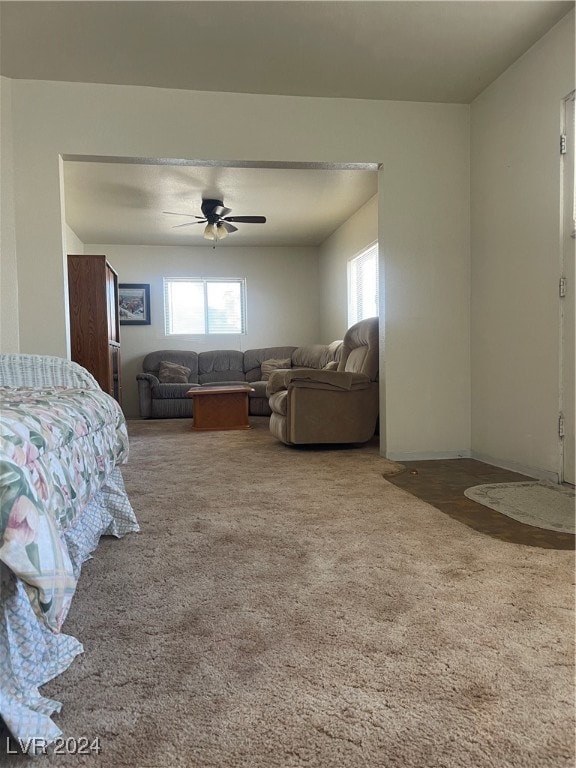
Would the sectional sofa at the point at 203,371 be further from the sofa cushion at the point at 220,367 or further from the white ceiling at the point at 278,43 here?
the white ceiling at the point at 278,43

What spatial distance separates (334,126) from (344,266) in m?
3.28

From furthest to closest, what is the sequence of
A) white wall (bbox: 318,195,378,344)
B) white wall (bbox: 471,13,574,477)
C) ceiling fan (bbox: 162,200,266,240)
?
white wall (bbox: 318,195,378,344) → ceiling fan (bbox: 162,200,266,240) → white wall (bbox: 471,13,574,477)

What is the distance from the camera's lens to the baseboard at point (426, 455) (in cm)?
370

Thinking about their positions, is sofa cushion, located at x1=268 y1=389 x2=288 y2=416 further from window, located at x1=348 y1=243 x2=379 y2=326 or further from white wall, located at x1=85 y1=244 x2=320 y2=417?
white wall, located at x1=85 y1=244 x2=320 y2=417

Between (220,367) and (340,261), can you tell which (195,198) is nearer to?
(340,261)

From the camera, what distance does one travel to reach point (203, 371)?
7.69m

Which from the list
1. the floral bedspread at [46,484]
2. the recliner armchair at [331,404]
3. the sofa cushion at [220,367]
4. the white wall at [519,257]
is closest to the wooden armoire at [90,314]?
the recliner armchair at [331,404]

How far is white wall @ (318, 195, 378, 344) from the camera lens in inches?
229

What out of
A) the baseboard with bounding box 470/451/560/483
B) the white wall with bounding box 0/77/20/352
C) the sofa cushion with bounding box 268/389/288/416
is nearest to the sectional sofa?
the sofa cushion with bounding box 268/389/288/416

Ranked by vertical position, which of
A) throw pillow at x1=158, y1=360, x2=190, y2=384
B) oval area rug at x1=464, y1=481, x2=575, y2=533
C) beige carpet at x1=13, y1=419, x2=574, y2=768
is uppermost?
throw pillow at x1=158, y1=360, x2=190, y2=384

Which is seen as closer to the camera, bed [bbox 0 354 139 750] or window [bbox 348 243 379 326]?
bed [bbox 0 354 139 750]

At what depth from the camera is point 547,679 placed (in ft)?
3.47

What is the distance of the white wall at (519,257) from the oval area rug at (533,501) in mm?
262

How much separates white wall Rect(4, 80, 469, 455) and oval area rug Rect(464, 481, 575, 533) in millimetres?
1037
